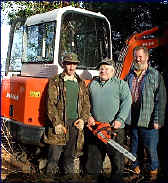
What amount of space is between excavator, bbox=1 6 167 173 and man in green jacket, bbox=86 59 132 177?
83 cm

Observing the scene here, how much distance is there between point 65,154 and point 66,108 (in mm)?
700

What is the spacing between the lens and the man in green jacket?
3906mm

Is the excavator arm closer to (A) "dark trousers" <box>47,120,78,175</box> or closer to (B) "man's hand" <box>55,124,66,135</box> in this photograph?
(A) "dark trousers" <box>47,120,78,175</box>

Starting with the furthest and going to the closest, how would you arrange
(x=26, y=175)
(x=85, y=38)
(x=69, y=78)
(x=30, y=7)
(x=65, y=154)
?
1. (x=30, y=7)
2. (x=85, y=38)
3. (x=26, y=175)
4. (x=65, y=154)
5. (x=69, y=78)

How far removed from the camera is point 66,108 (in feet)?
13.1

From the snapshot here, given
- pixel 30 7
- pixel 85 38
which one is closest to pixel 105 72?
pixel 85 38

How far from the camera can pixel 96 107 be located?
4000 millimetres

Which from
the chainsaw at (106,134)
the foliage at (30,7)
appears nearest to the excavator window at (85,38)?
the chainsaw at (106,134)

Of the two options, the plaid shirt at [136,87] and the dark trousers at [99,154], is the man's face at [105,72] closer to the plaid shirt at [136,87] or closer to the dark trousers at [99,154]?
the plaid shirt at [136,87]

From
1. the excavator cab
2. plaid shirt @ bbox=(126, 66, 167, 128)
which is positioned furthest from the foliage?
plaid shirt @ bbox=(126, 66, 167, 128)

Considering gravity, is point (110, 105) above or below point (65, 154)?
above

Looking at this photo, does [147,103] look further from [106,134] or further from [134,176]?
[134,176]

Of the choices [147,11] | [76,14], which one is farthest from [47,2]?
[76,14]

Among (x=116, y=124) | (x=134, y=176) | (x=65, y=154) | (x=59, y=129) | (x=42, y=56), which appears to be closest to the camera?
(x=116, y=124)
